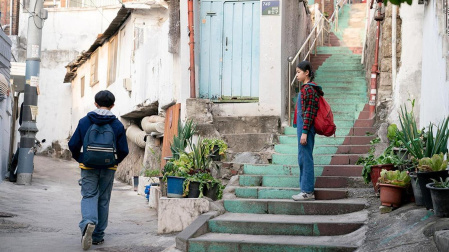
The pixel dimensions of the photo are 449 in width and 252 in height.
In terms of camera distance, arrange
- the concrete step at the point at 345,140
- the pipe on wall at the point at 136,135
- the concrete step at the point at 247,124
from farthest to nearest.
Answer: the pipe on wall at the point at 136,135
the concrete step at the point at 247,124
the concrete step at the point at 345,140

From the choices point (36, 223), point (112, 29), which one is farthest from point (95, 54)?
point (36, 223)

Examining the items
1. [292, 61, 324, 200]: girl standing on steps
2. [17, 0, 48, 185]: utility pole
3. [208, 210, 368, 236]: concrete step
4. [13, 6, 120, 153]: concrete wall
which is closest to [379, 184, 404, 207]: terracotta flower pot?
[208, 210, 368, 236]: concrete step

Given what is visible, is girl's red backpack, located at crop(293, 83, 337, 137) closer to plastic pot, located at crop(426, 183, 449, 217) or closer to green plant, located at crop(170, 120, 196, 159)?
plastic pot, located at crop(426, 183, 449, 217)

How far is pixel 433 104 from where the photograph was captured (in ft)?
24.2

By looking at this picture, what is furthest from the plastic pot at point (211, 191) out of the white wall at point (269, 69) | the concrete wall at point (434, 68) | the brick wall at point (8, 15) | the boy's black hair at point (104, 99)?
the brick wall at point (8, 15)

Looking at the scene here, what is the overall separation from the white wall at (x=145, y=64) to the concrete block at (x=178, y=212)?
5281 millimetres

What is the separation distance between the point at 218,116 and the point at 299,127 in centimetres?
370

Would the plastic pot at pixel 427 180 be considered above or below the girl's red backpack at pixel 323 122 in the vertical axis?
below

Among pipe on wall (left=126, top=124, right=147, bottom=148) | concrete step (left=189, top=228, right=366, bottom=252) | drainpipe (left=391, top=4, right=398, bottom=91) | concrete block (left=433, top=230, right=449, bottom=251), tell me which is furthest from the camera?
pipe on wall (left=126, top=124, right=147, bottom=148)

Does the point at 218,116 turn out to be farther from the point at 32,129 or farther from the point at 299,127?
the point at 32,129

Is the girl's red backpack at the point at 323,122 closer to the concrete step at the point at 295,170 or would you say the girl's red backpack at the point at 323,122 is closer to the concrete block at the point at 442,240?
the concrete step at the point at 295,170

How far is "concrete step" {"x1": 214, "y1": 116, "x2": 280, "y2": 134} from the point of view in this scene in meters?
10.7

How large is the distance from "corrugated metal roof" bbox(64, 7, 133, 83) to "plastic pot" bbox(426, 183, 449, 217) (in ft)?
42.1

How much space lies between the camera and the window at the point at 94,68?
74.1 ft
